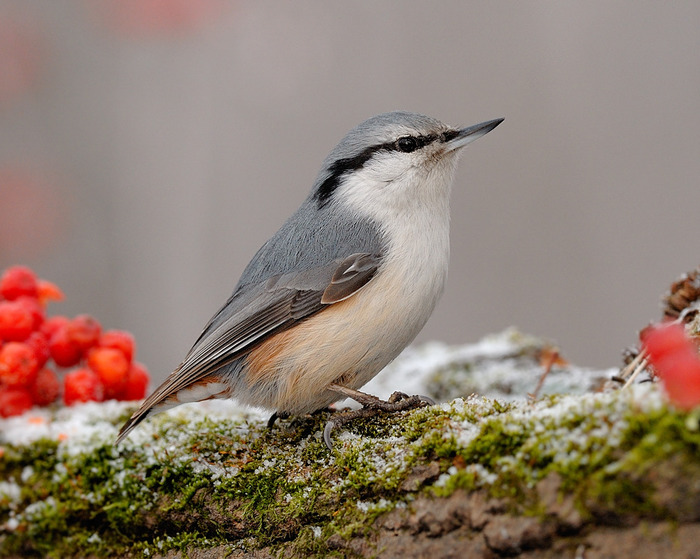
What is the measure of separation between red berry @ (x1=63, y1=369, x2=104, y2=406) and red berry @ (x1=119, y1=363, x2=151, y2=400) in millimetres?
125

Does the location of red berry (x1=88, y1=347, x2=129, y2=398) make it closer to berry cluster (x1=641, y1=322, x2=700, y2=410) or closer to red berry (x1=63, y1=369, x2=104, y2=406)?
red berry (x1=63, y1=369, x2=104, y2=406)

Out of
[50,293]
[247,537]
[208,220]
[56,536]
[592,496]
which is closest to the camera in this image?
[592,496]

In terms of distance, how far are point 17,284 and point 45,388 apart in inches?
16.0

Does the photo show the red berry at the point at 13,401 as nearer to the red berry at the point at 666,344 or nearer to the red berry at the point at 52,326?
the red berry at the point at 52,326

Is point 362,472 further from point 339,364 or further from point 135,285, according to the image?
point 135,285

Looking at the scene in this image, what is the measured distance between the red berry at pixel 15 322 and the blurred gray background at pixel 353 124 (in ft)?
9.15

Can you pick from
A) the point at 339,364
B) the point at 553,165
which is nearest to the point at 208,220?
the point at 553,165

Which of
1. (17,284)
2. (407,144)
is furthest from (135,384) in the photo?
(407,144)

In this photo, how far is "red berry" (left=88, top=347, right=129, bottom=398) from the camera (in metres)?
2.77

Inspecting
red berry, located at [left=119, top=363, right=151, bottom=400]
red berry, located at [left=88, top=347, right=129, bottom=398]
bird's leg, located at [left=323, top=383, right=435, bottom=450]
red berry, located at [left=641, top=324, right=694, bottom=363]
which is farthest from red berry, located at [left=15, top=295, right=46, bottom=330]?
red berry, located at [left=641, top=324, right=694, bottom=363]

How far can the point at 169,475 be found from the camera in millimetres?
2176

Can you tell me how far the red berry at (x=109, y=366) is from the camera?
2.77 m

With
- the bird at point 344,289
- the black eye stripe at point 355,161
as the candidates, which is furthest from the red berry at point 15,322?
the black eye stripe at point 355,161

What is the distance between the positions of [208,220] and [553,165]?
9.32 ft
